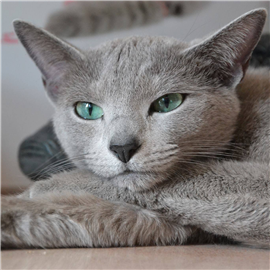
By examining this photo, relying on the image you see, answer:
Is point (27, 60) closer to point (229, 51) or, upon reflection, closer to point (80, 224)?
point (229, 51)

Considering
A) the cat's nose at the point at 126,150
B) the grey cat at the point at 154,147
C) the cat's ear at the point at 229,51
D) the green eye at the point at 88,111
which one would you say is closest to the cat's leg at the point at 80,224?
the grey cat at the point at 154,147

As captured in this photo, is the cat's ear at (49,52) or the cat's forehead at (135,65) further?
the cat's ear at (49,52)

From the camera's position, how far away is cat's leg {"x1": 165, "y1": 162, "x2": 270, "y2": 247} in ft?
2.82

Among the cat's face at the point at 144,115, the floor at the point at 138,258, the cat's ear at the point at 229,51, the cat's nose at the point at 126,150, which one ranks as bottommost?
the floor at the point at 138,258

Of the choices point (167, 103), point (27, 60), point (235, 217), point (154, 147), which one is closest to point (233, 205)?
point (235, 217)

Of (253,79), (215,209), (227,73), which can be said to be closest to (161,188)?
(215,209)

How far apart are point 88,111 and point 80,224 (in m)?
0.38

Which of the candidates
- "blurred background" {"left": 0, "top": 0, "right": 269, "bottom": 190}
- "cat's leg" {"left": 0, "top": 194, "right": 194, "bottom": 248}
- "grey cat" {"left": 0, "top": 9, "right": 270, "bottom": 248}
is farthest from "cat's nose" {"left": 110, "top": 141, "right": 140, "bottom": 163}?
"blurred background" {"left": 0, "top": 0, "right": 269, "bottom": 190}

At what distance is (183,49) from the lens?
1.12 meters

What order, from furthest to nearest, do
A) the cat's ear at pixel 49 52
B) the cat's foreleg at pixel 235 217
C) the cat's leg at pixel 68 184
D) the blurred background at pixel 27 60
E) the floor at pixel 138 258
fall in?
1. the blurred background at pixel 27 60
2. the cat's ear at pixel 49 52
3. the cat's leg at pixel 68 184
4. the cat's foreleg at pixel 235 217
5. the floor at pixel 138 258

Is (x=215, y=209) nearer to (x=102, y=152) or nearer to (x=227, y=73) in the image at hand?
(x=102, y=152)

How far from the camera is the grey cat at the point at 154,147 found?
0.86 metres

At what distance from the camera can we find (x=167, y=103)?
3.42 ft

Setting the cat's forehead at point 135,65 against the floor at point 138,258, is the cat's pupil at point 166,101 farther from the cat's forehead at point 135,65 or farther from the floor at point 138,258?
the floor at point 138,258
